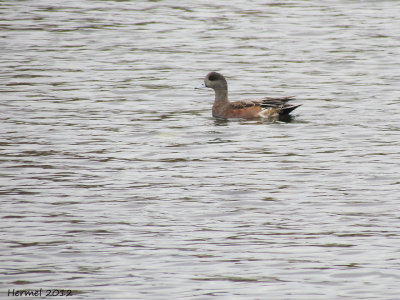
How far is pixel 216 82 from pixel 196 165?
4.81 meters

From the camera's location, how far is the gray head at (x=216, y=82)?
1784 cm

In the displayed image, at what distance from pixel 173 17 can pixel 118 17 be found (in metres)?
1.53

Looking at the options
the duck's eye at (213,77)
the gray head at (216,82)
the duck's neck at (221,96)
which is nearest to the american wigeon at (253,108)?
the duck's neck at (221,96)

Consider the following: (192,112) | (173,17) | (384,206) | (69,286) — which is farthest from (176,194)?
(173,17)

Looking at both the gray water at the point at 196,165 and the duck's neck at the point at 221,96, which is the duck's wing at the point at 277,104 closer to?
the gray water at the point at 196,165

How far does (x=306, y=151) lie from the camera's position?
14.1 meters

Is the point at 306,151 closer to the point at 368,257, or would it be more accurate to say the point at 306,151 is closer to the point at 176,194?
the point at 176,194

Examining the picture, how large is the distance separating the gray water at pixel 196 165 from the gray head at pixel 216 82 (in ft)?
1.74

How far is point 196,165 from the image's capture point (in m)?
13.3

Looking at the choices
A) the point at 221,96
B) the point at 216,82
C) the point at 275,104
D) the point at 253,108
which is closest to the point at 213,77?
the point at 216,82

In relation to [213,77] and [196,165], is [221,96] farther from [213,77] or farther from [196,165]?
[196,165]

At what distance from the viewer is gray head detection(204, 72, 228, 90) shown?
17.8 meters

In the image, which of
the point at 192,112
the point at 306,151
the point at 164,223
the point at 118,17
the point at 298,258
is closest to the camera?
the point at 298,258

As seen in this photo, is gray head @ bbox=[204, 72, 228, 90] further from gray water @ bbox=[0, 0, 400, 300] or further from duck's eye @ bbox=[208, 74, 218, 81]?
gray water @ bbox=[0, 0, 400, 300]
